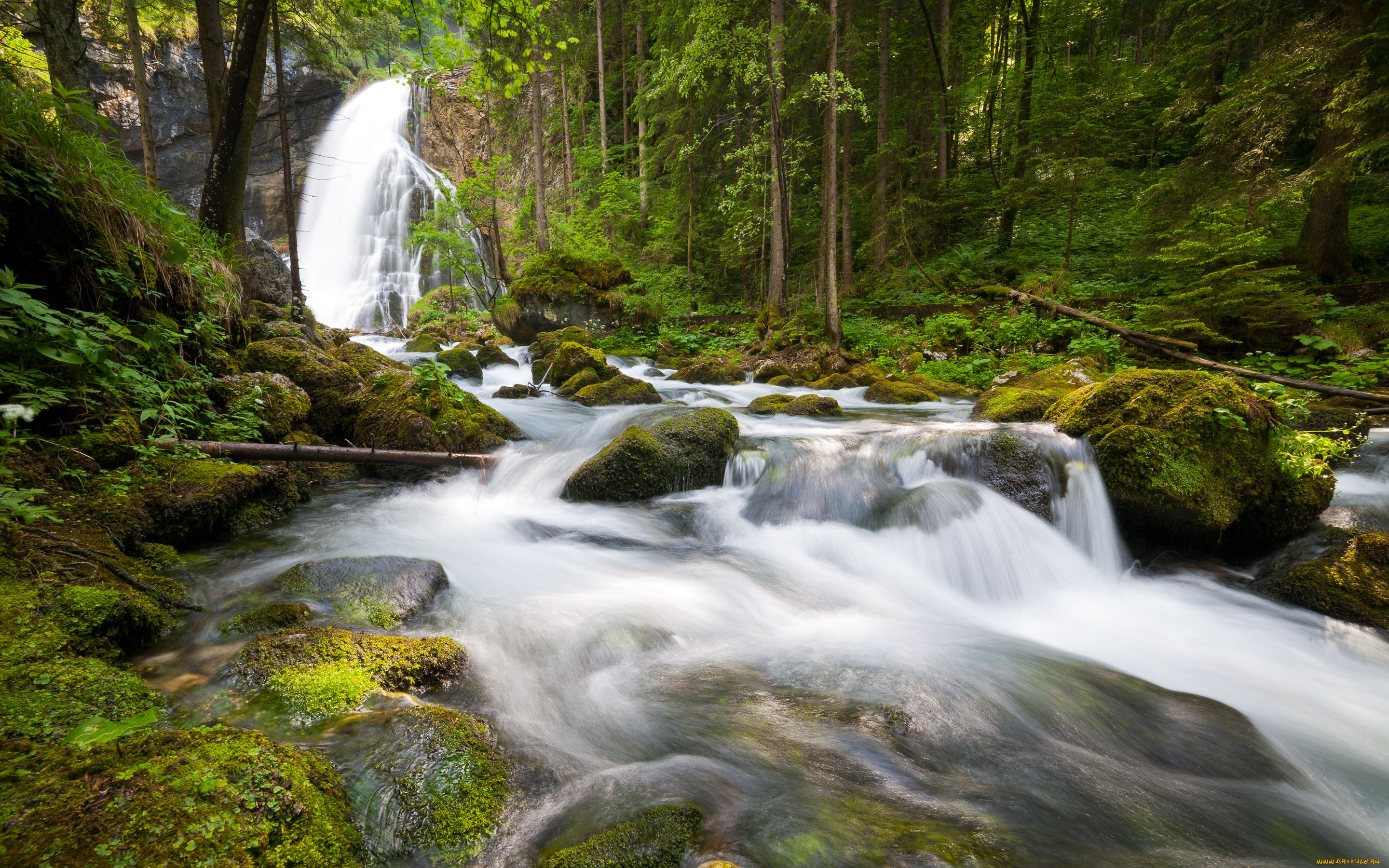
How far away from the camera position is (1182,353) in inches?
352

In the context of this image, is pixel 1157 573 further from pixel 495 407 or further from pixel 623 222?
pixel 623 222

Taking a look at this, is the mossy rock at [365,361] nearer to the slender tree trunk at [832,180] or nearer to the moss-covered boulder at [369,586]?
the moss-covered boulder at [369,586]

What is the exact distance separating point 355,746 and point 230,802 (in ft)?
2.07

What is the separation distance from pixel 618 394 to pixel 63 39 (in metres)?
8.48

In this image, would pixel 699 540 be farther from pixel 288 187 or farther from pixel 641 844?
pixel 288 187

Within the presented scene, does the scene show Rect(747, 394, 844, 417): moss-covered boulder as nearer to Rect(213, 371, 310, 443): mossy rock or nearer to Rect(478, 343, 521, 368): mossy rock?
Rect(213, 371, 310, 443): mossy rock

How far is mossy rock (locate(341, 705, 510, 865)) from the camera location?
1.75 metres

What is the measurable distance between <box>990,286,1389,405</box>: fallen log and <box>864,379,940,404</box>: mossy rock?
3470mm

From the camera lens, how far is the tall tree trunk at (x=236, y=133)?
5723mm

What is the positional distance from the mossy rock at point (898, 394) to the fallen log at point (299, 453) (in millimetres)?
8108

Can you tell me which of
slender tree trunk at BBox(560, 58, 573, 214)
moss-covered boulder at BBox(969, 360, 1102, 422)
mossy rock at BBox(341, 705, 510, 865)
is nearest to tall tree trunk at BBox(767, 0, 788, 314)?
moss-covered boulder at BBox(969, 360, 1102, 422)

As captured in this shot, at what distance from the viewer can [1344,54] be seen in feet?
27.8

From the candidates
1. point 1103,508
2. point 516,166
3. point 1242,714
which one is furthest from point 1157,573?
point 516,166

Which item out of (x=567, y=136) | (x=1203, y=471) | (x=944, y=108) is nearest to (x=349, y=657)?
(x=1203, y=471)
